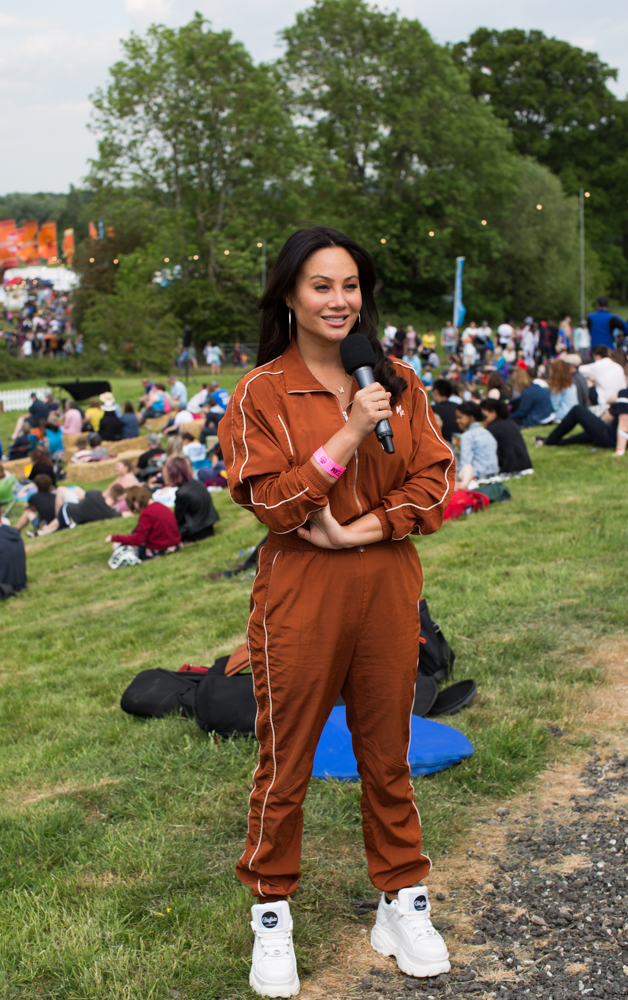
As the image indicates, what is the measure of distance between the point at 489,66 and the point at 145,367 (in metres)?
40.5

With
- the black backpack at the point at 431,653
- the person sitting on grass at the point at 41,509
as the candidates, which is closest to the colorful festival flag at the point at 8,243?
the person sitting on grass at the point at 41,509

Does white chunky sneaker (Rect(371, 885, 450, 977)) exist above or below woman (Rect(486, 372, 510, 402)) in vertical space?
below

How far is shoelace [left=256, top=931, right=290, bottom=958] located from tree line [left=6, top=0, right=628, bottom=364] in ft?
123

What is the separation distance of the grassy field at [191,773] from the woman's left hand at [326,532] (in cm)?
141

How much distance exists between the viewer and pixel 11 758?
4.79m

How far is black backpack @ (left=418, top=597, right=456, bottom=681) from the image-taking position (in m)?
4.97

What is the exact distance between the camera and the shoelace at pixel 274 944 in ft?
8.68

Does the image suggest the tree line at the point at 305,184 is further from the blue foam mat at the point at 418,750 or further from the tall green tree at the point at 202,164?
the blue foam mat at the point at 418,750

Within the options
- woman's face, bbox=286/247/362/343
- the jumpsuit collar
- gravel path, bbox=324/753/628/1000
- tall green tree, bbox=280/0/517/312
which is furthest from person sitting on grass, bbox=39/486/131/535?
tall green tree, bbox=280/0/517/312

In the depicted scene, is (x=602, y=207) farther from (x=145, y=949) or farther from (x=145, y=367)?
(x=145, y=949)

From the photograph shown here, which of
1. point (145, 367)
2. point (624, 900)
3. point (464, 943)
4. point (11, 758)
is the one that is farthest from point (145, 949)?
point (145, 367)

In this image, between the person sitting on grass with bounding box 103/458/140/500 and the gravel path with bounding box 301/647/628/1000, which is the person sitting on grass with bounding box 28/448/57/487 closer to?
the person sitting on grass with bounding box 103/458/140/500

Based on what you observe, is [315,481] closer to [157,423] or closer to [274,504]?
[274,504]

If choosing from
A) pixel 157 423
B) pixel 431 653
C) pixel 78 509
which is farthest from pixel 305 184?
pixel 431 653
